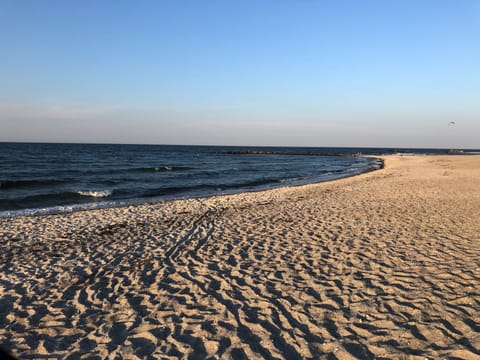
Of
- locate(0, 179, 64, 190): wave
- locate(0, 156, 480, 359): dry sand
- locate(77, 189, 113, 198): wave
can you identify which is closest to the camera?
locate(0, 156, 480, 359): dry sand

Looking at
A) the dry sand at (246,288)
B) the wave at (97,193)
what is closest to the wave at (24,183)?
the wave at (97,193)

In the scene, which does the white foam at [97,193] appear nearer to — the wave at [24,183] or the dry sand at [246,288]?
the wave at [24,183]

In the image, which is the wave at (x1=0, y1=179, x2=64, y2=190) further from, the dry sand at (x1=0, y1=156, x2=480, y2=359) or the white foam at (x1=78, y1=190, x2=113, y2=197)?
the dry sand at (x1=0, y1=156, x2=480, y2=359)

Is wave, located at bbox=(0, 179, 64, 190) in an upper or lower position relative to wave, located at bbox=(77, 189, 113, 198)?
upper

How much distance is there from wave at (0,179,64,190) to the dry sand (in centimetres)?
1295

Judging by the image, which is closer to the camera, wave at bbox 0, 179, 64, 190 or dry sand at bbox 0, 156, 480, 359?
dry sand at bbox 0, 156, 480, 359

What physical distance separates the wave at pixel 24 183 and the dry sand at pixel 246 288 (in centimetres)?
1295

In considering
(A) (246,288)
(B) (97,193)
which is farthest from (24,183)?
(A) (246,288)

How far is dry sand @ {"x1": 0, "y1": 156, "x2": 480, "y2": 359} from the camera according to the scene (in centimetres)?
425

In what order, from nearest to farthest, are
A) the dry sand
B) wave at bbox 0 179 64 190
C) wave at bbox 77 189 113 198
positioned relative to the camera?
the dry sand → wave at bbox 77 189 113 198 → wave at bbox 0 179 64 190

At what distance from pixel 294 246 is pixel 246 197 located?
30.5 feet

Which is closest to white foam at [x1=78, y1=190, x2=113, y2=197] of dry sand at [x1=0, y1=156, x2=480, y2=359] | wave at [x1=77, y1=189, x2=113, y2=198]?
wave at [x1=77, y1=189, x2=113, y2=198]

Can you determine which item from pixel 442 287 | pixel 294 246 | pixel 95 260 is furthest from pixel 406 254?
pixel 95 260

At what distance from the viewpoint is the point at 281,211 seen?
13.0m
